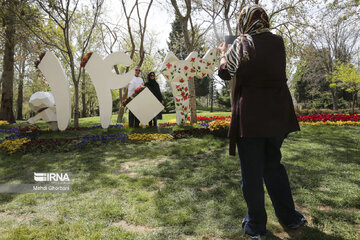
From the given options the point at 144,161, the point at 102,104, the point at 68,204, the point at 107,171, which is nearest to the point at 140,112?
the point at 102,104

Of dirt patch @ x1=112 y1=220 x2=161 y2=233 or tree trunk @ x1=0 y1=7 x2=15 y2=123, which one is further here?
tree trunk @ x1=0 y1=7 x2=15 y2=123

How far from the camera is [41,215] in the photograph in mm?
2557

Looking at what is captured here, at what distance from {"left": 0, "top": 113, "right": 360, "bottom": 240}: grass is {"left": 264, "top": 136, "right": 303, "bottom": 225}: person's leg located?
138 millimetres

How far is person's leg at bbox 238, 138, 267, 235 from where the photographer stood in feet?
6.31

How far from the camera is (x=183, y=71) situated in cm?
766

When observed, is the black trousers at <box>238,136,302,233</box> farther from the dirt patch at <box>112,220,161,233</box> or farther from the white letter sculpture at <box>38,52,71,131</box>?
the white letter sculpture at <box>38,52,71,131</box>

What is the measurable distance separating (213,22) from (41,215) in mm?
10384

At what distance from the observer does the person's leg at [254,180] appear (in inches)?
75.7

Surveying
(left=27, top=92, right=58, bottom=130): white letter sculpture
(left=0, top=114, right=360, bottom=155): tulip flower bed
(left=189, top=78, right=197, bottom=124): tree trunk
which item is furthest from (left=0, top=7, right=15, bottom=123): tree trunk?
(left=189, top=78, right=197, bottom=124): tree trunk

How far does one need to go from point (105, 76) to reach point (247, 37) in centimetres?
620

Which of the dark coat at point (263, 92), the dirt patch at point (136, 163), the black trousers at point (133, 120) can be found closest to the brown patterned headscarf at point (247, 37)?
the dark coat at point (263, 92)

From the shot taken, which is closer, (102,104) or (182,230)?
(182,230)

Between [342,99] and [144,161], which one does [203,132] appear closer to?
[144,161]

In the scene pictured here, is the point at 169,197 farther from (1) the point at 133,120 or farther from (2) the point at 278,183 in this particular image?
(1) the point at 133,120
